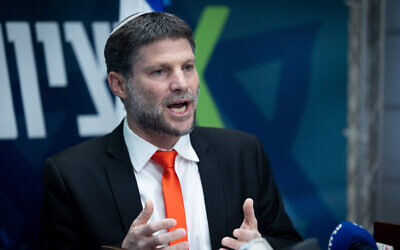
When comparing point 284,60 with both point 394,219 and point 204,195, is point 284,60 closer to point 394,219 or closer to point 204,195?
point 204,195

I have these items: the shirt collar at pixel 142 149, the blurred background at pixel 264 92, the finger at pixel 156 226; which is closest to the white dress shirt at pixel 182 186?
the shirt collar at pixel 142 149

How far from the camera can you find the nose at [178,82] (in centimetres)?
151

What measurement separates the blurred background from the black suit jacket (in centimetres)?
52

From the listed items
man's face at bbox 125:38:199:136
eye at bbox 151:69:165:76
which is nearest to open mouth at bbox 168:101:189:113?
man's face at bbox 125:38:199:136

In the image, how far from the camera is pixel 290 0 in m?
2.82

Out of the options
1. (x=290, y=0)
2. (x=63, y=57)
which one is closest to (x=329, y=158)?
(x=290, y=0)

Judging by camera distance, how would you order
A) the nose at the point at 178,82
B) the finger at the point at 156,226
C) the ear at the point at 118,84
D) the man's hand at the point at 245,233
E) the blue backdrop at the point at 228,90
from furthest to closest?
the blue backdrop at the point at 228,90, the ear at the point at 118,84, the nose at the point at 178,82, the man's hand at the point at 245,233, the finger at the point at 156,226

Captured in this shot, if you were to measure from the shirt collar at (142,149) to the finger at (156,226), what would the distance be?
0.44m

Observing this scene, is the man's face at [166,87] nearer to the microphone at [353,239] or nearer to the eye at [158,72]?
the eye at [158,72]

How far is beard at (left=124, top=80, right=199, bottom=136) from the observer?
153 cm

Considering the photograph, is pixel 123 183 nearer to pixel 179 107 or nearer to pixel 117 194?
pixel 117 194

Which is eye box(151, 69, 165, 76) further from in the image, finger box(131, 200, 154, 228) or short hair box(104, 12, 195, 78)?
finger box(131, 200, 154, 228)

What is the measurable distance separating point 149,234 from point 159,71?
24.9 inches

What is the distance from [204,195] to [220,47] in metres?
1.25
